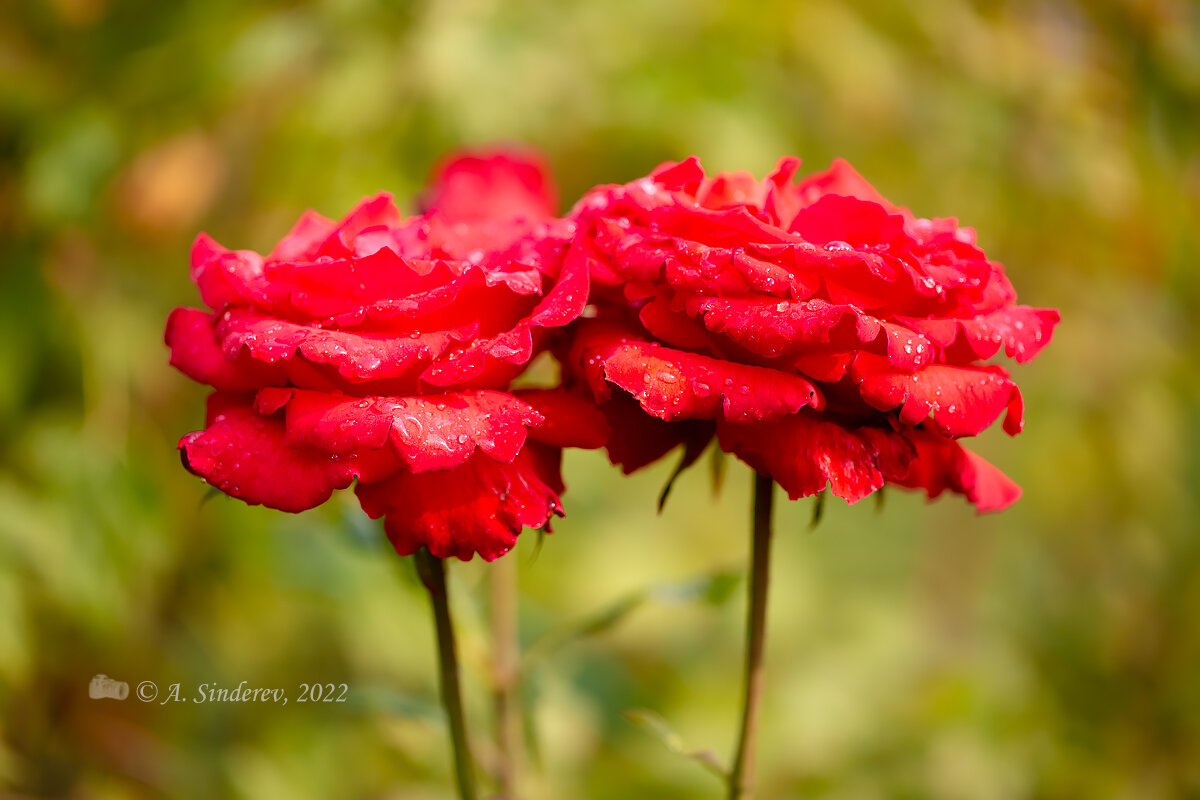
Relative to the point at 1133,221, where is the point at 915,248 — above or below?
above

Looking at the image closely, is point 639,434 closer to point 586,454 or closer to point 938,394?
point 938,394

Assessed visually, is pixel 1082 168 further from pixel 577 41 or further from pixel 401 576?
pixel 401 576

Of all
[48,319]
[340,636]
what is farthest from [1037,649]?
[48,319]

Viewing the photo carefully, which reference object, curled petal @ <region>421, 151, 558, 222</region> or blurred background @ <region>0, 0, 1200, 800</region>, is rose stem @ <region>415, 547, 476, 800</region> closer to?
curled petal @ <region>421, 151, 558, 222</region>

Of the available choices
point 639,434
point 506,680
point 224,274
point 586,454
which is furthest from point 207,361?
point 586,454

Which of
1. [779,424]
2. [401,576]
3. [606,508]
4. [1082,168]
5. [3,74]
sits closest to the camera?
[779,424]

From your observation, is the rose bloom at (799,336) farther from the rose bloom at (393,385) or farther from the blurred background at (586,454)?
the blurred background at (586,454)

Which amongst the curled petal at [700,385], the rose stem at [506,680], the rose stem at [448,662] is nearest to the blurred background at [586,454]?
the rose stem at [506,680]
